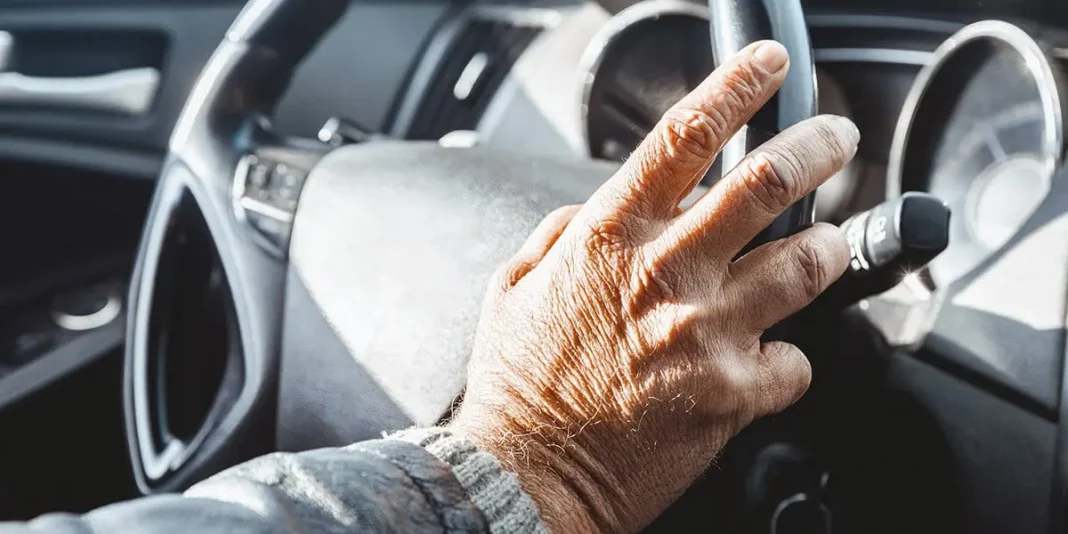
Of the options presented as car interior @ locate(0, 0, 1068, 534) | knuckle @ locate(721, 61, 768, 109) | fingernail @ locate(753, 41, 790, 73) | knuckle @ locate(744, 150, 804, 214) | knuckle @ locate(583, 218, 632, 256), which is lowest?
car interior @ locate(0, 0, 1068, 534)

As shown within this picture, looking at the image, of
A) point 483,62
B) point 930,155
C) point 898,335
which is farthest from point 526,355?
point 483,62

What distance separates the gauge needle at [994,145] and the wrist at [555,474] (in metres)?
0.69

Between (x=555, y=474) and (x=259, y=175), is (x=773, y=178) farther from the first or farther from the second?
(x=259, y=175)

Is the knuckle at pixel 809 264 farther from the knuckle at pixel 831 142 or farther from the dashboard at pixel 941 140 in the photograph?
the dashboard at pixel 941 140

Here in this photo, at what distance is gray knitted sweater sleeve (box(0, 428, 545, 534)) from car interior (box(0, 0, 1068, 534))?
21 centimetres

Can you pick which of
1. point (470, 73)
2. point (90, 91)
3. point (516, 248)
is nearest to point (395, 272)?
point (516, 248)

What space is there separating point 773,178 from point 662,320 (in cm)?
12

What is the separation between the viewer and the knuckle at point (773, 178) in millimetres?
672

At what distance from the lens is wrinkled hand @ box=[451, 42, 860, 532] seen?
688 mm

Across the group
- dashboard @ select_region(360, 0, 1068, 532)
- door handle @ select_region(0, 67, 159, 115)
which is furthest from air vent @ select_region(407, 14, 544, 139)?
door handle @ select_region(0, 67, 159, 115)

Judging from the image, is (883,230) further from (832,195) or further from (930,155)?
(832,195)

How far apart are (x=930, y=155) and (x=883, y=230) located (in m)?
0.60

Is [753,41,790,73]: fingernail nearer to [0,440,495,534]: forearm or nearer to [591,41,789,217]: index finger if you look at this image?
[591,41,789,217]: index finger

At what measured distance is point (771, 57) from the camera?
27.0 inches
